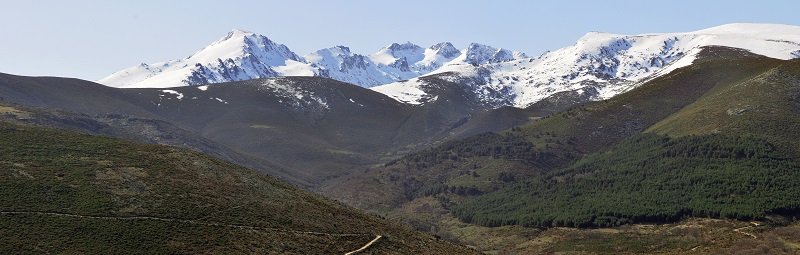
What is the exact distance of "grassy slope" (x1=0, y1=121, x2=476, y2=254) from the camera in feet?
243

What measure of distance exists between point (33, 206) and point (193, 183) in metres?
21.2

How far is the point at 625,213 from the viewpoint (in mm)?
177625

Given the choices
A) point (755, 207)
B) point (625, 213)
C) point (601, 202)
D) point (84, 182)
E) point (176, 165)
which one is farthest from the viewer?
point (601, 202)

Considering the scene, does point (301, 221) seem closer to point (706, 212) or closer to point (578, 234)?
point (578, 234)

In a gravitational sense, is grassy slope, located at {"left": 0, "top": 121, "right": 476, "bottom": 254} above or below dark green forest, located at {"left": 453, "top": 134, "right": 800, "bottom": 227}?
above

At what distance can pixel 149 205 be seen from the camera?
84.5 meters

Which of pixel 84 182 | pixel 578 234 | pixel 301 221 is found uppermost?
pixel 84 182

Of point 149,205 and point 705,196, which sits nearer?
point 149,205

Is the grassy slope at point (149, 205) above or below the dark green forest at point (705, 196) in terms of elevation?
above

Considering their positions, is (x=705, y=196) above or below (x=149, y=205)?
below

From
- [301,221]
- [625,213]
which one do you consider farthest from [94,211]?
[625,213]

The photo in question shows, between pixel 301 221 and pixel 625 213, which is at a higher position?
pixel 301 221

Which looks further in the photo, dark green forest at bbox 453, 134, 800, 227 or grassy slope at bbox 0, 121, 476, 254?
dark green forest at bbox 453, 134, 800, 227

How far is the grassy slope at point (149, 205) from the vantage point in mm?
73956
